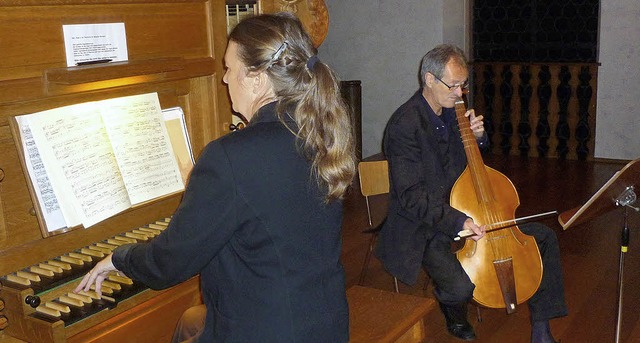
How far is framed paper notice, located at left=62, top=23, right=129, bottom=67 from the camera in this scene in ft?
7.15

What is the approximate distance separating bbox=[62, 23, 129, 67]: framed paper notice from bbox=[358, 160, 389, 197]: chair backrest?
1453 millimetres

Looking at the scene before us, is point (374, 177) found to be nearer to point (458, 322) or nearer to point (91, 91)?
point (458, 322)

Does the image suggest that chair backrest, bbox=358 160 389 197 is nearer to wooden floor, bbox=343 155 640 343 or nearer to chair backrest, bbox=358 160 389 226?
chair backrest, bbox=358 160 389 226

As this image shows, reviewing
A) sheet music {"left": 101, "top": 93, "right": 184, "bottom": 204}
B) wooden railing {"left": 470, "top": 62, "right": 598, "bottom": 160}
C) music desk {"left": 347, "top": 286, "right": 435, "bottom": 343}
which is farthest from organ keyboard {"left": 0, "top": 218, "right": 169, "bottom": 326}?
wooden railing {"left": 470, "top": 62, "right": 598, "bottom": 160}

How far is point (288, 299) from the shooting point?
1.65 meters

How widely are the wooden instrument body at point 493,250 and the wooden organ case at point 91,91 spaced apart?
3.58 ft

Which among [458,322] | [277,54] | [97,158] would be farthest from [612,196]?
[97,158]

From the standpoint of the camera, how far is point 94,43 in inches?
88.2

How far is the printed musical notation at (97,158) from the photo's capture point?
82.7 inches

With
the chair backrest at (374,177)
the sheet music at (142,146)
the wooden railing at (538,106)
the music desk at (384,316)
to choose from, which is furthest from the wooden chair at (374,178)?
the wooden railing at (538,106)

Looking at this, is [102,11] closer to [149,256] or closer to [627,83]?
[149,256]

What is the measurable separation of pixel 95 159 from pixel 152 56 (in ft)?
1.42

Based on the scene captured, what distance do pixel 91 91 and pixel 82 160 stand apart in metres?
0.23

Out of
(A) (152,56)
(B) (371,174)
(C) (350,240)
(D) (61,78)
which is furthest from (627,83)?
(D) (61,78)
